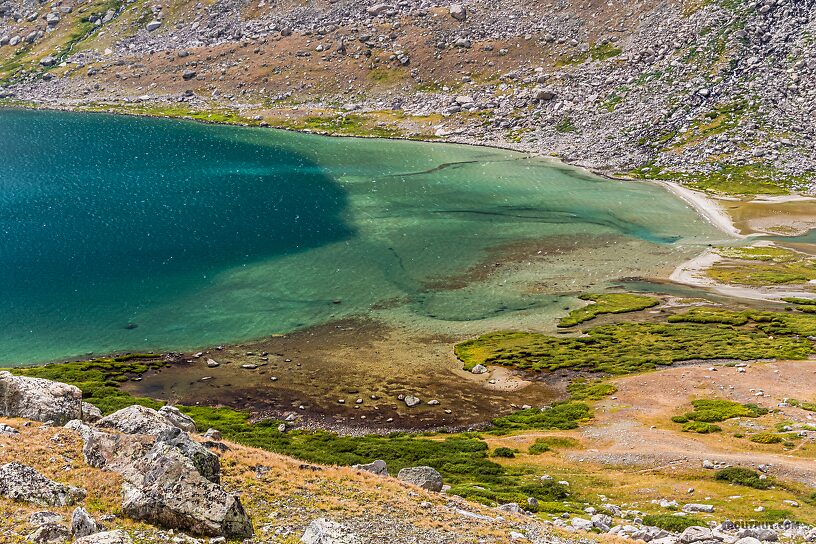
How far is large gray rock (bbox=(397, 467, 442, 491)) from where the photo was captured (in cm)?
3984

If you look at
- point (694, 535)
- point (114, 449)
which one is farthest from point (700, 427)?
point (114, 449)

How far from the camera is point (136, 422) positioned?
1384 inches

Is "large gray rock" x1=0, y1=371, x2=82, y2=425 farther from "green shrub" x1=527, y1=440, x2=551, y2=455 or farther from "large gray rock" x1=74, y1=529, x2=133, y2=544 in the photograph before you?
"green shrub" x1=527, y1=440, x2=551, y2=455

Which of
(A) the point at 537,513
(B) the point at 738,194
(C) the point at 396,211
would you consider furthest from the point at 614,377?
(B) the point at 738,194

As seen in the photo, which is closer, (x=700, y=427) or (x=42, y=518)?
(x=42, y=518)

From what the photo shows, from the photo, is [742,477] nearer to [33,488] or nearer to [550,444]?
[550,444]

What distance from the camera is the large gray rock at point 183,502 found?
26.8m

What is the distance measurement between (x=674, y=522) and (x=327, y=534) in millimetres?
20218

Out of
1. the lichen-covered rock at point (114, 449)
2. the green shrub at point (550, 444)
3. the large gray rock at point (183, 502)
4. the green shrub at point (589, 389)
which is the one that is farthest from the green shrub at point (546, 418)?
the large gray rock at point (183, 502)

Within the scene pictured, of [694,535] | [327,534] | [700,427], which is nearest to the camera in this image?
[327,534]

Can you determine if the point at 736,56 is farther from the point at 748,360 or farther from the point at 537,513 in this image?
the point at 537,513

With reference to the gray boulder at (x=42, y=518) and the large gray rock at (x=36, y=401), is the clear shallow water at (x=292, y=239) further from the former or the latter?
the gray boulder at (x=42, y=518)

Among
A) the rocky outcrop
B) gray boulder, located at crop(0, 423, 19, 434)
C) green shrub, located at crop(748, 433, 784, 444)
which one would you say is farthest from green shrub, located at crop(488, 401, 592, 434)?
gray boulder, located at crop(0, 423, 19, 434)

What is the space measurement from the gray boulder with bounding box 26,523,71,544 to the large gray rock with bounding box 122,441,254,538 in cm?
333
